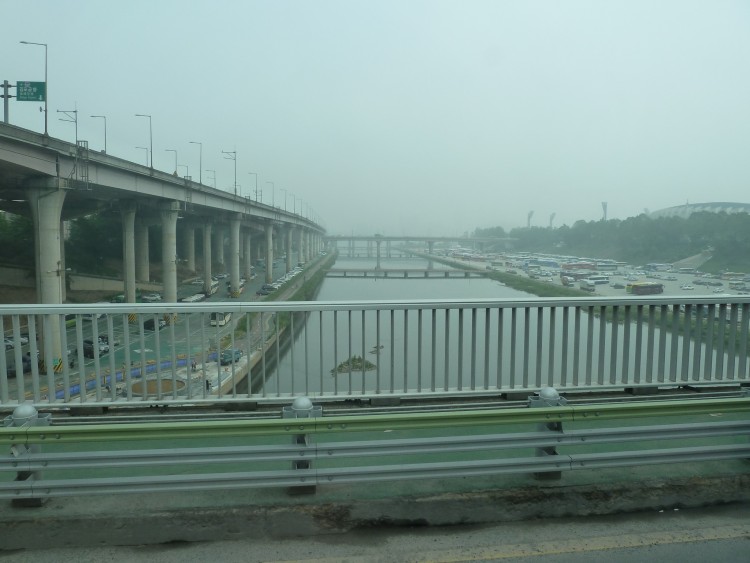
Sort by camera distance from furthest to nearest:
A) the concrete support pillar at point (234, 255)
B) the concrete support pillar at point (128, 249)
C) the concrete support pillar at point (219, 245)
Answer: the concrete support pillar at point (219, 245), the concrete support pillar at point (128, 249), the concrete support pillar at point (234, 255)

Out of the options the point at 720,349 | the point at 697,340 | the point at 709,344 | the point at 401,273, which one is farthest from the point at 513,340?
the point at 401,273

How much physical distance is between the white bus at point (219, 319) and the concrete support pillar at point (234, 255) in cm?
547

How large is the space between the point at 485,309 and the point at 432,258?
23.4 feet

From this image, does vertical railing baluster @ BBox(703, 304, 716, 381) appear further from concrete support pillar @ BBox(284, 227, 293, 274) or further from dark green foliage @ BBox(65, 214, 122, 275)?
dark green foliage @ BBox(65, 214, 122, 275)

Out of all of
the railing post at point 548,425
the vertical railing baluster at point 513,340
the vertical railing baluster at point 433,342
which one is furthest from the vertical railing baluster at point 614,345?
the vertical railing baluster at point 433,342

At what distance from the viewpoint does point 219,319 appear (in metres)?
5.95

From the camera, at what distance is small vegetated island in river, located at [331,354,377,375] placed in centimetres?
579

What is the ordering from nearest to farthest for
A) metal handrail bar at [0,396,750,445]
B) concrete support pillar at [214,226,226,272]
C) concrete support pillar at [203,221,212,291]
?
metal handrail bar at [0,396,750,445] < concrete support pillar at [203,221,212,291] < concrete support pillar at [214,226,226,272]

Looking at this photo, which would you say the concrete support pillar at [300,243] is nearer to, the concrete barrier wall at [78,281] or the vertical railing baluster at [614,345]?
the concrete barrier wall at [78,281]

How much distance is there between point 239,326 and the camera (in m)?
6.29

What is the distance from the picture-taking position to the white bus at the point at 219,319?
5.87 m

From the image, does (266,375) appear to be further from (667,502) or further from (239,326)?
(667,502)

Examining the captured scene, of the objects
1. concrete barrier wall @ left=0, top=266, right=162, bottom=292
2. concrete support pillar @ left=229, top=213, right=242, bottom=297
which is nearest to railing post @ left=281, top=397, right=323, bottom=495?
concrete support pillar @ left=229, top=213, right=242, bottom=297

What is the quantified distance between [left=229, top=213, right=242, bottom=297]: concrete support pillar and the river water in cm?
592
